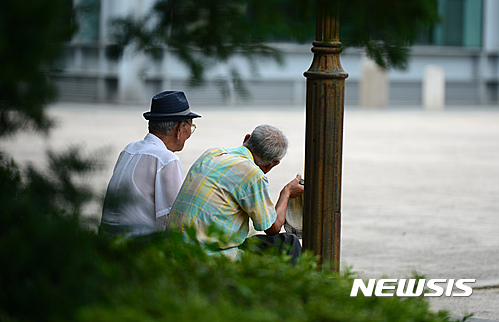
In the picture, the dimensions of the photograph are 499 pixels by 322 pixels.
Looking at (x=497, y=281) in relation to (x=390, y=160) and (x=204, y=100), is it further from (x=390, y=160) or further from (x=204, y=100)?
(x=204, y=100)

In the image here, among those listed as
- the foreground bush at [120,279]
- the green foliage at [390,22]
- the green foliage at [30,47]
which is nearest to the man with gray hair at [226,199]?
the foreground bush at [120,279]

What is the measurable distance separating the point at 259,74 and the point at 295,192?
7.09ft

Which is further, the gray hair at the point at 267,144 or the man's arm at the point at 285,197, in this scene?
the man's arm at the point at 285,197

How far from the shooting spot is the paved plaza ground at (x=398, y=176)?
6168 millimetres

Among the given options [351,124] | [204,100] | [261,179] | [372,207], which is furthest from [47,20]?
[204,100]

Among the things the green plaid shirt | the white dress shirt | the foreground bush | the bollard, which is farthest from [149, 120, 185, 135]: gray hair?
the bollard

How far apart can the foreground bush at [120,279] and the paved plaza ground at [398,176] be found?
0.40 ft

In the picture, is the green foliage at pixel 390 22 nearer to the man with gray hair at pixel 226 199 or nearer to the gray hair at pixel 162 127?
the man with gray hair at pixel 226 199

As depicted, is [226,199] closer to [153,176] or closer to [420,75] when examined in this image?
[153,176]

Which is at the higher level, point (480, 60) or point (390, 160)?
point (480, 60)

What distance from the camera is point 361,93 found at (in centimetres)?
3053

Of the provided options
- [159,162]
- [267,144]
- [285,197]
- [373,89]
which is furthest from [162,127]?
[373,89]

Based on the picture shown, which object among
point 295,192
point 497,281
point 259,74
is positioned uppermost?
point 259,74

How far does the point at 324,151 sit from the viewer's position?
13.4ft
